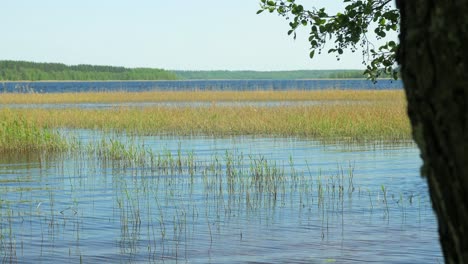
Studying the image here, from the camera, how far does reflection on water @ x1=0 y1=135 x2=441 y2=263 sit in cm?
955

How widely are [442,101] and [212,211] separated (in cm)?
1026

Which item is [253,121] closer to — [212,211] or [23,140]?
[23,140]

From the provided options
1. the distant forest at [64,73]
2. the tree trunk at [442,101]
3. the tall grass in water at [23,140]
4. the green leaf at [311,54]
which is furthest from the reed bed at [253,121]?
the distant forest at [64,73]

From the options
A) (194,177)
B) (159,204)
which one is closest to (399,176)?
(194,177)

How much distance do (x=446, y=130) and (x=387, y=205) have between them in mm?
10796

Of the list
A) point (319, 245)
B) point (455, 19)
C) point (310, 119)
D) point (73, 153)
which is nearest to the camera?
point (455, 19)

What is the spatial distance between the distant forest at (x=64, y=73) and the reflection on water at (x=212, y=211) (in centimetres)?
13165

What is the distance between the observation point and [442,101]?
193cm

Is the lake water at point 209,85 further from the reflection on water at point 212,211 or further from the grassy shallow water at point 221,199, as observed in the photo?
the reflection on water at point 212,211

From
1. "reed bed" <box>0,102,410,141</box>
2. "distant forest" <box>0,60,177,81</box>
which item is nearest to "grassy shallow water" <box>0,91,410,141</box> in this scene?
"reed bed" <box>0,102,410,141</box>

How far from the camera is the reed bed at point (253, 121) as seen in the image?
2416cm

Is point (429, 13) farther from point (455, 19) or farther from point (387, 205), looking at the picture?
point (387, 205)

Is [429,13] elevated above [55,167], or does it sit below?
above

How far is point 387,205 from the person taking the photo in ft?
41.1
